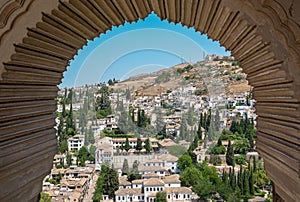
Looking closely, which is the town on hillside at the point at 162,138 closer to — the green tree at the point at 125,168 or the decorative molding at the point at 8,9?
the green tree at the point at 125,168

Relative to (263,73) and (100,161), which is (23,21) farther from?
(100,161)

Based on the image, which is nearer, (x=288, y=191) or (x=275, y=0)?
(x=275, y=0)

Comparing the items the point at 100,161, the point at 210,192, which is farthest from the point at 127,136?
the point at 210,192

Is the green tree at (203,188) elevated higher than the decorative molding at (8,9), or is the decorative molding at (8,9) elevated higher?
the decorative molding at (8,9)

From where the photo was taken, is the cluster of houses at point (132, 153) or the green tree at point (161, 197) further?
the cluster of houses at point (132, 153)

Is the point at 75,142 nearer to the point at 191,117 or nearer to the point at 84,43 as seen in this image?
the point at 191,117

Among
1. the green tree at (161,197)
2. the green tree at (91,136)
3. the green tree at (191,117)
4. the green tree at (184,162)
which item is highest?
the green tree at (191,117)

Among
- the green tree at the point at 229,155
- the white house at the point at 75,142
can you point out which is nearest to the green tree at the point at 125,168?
the white house at the point at 75,142
